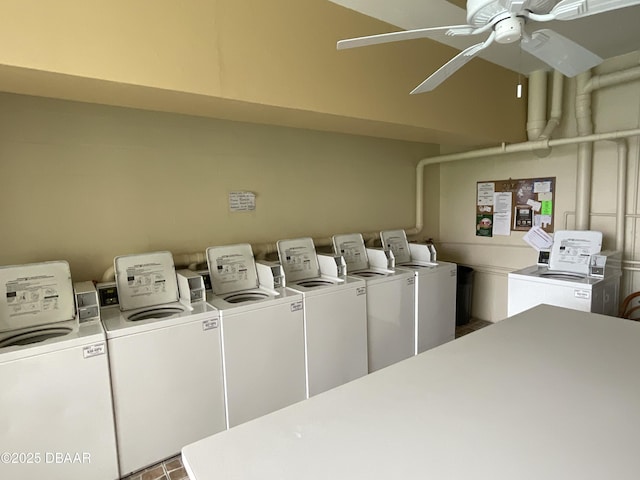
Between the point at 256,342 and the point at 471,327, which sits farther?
the point at 471,327

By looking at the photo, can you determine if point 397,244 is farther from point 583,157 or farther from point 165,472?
point 165,472

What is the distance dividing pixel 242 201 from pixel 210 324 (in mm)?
1200

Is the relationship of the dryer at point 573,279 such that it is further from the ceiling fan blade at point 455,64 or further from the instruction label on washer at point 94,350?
the instruction label on washer at point 94,350

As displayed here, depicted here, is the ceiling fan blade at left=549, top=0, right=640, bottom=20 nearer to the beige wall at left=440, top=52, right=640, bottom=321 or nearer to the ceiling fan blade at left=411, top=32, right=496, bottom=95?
the ceiling fan blade at left=411, top=32, right=496, bottom=95

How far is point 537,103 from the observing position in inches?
134

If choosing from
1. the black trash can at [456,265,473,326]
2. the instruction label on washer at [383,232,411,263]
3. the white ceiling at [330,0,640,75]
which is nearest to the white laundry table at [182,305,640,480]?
the white ceiling at [330,0,640,75]

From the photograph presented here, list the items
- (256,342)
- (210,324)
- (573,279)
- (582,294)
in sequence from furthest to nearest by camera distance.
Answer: (573,279) < (582,294) < (256,342) < (210,324)

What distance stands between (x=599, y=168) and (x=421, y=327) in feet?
7.12

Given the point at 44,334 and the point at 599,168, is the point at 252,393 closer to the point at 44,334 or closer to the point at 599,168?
the point at 44,334

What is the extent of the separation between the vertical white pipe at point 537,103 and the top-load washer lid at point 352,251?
76.9 inches

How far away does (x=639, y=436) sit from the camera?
38.7 inches

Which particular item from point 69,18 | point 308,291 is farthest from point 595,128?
point 69,18

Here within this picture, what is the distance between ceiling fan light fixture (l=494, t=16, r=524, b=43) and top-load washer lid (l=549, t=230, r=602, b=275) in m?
2.42

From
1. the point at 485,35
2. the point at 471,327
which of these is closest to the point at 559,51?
the point at 485,35
